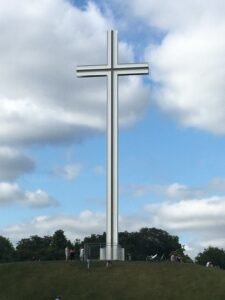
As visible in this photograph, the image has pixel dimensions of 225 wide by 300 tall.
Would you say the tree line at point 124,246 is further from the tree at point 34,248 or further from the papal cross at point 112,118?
the papal cross at point 112,118

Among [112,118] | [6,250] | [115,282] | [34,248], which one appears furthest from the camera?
[6,250]

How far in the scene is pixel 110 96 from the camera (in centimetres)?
4294

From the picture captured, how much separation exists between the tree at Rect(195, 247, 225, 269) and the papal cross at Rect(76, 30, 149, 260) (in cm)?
8240

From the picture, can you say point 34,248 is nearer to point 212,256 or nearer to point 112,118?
point 212,256

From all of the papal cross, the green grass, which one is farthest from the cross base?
the green grass

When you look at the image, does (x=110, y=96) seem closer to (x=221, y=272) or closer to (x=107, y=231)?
(x=107, y=231)

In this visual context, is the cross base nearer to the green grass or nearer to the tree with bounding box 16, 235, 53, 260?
the green grass

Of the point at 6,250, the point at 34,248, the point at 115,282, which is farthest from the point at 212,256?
the point at 115,282

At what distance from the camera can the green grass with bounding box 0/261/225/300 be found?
3484 cm

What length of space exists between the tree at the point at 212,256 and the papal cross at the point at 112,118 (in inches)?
3244

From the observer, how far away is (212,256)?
405 feet

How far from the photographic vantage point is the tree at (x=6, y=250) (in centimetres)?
9874

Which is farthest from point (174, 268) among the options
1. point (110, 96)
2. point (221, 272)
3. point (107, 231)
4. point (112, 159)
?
point (110, 96)

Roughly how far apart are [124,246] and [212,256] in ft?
75.7
